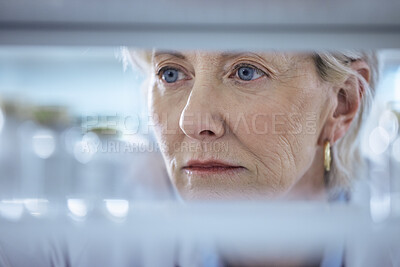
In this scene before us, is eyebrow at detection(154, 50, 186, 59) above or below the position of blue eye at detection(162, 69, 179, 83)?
above

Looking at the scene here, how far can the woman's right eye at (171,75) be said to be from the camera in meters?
0.79

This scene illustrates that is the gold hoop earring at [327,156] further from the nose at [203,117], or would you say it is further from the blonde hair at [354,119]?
the nose at [203,117]

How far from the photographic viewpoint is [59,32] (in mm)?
788

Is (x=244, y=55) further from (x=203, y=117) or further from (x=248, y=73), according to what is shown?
(x=203, y=117)

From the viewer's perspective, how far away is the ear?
79 cm

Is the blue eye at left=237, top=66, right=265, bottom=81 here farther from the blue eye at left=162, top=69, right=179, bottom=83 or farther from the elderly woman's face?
the blue eye at left=162, top=69, right=179, bottom=83

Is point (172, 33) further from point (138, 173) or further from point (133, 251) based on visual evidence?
point (133, 251)

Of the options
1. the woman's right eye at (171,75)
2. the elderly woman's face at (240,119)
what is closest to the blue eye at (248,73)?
the elderly woman's face at (240,119)

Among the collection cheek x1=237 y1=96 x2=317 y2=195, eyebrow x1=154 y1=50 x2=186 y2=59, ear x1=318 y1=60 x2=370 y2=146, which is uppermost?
eyebrow x1=154 y1=50 x2=186 y2=59

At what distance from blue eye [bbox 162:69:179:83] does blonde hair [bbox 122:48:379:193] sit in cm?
4

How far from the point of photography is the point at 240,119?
2.50ft

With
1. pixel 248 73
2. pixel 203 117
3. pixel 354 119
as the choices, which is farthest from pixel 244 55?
pixel 354 119

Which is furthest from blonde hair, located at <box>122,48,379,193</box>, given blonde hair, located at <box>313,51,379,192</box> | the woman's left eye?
the woman's left eye

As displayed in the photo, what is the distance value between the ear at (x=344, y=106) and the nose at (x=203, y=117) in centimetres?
20
